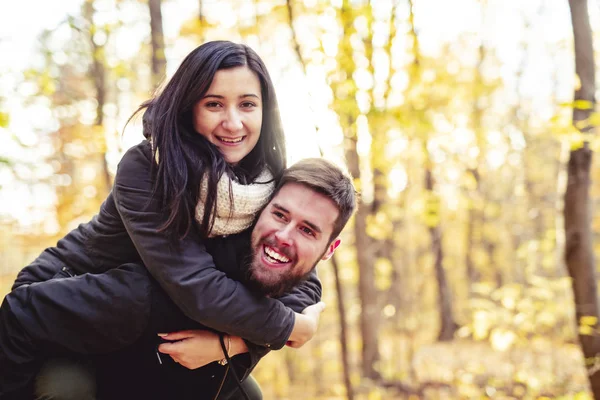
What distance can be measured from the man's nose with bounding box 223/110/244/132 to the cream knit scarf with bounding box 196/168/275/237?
8.2 inches

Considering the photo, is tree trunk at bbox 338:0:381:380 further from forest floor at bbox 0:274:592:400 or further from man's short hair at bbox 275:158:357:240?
man's short hair at bbox 275:158:357:240

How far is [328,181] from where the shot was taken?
85.0 inches

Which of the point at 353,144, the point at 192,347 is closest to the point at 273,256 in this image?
the point at 192,347

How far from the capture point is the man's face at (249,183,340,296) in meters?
2.03

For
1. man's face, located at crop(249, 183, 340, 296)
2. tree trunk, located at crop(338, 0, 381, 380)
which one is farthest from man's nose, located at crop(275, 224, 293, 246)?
tree trunk, located at crop(338, 0, 381, 380)

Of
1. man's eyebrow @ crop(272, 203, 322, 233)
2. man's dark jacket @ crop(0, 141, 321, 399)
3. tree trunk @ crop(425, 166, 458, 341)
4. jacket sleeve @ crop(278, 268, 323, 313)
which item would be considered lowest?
tree trunk @ crop(425, 166, 458, 341)

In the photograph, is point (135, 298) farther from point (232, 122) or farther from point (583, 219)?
point (583, 219)

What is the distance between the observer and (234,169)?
216 centimetres

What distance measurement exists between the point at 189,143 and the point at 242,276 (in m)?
0.53

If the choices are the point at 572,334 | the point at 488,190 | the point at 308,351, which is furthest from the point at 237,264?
the point at 488,190

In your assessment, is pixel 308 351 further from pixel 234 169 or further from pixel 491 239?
pixel 234 169

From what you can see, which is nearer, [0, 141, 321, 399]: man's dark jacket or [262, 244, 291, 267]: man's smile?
[0, 141, 321, 399]: man's dark jacket

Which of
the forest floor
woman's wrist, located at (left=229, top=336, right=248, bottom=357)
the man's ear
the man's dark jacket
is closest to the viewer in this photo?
the man's dark jacket

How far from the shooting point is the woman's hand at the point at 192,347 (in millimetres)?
2021
